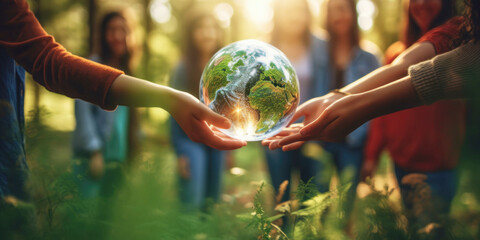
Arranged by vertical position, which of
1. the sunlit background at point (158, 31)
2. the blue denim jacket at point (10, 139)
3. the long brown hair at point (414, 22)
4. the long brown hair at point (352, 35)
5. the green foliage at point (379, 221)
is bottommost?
the green foliage at point (379, 221)

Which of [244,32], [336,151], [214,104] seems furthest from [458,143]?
[244,32]

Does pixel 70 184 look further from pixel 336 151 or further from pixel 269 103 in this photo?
pixel 336 151

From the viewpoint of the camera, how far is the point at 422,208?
2746 millimetres

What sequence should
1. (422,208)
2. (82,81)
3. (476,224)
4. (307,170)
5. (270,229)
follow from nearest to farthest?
(82,81), (270,229), (476,224), (422,208), (307,170)

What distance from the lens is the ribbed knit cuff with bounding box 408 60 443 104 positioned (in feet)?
6.78

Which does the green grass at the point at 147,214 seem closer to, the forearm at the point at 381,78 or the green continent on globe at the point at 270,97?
the green continent on globe at the point at 270,97

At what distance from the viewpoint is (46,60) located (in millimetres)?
1892

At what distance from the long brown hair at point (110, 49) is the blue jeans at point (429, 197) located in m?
4.08

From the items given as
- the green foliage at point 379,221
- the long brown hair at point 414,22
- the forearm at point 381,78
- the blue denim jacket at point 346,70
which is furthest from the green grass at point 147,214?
the blue denim jacket at point 346,70

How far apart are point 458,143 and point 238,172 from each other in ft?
6.62

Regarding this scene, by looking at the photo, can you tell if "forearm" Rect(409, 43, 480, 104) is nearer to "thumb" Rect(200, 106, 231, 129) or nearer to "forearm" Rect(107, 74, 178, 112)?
"thumb" Rect(200, 106, 231, 129)

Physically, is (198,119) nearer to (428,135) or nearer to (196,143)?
(428,135)

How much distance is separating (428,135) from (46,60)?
343 centimetres

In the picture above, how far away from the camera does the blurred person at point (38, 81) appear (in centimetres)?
183
